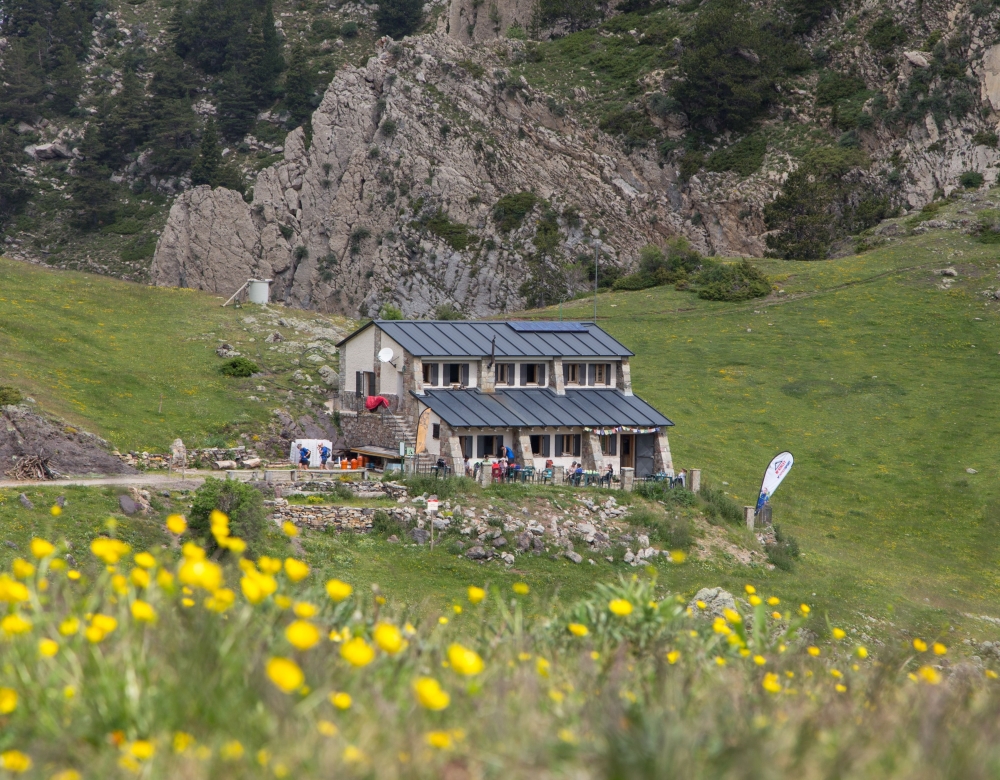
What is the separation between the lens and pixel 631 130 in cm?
13462

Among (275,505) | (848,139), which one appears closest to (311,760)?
(275,505)

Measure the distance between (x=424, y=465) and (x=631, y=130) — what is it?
9801 centimetres

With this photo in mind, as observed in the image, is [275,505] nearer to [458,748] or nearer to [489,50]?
[458,748]

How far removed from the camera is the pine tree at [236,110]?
159 meters

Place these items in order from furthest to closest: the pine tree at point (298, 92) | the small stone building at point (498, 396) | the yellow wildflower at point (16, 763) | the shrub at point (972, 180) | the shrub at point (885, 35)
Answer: the pine tree at point (298, 92)
the shrub at point (885, 35)
the shrub at point (972, 180)
the small stone building at point (498, 396)
the yellow wildflower at point (16, 763)

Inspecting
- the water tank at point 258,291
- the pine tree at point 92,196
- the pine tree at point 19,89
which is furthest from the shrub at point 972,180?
the pine tree at point 19,89

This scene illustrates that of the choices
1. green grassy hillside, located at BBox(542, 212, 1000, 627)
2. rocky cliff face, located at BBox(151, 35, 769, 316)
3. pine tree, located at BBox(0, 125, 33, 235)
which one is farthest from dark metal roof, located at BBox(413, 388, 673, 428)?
pine tree, located at BBox(0, 125, 33, 235)

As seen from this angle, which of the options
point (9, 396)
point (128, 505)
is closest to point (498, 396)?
point (128, 505)

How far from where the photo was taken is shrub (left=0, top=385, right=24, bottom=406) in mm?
41875

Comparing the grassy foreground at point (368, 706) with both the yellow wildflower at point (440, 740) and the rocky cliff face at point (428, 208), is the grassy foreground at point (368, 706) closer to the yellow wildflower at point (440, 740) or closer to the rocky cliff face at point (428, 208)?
the yellow wildflower at point (440, 740)

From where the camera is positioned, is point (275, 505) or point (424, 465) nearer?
point (275, 505)

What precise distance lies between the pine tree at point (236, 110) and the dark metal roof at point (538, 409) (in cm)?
12191

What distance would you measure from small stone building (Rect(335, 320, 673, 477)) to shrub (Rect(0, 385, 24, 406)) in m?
15.8

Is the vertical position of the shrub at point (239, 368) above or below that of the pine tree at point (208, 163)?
below
